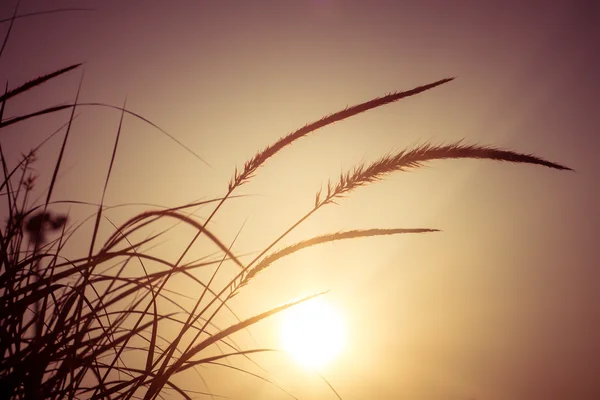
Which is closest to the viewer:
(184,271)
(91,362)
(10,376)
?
(10,376)

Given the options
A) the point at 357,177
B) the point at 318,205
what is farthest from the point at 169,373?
the point at 357,177

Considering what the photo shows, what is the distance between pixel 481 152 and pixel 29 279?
1.29 meters

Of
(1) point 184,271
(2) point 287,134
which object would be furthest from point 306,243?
(1) point 184,271

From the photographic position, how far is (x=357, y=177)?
125 cm

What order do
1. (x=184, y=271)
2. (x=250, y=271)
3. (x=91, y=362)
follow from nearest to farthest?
(x=250, y=271) → (x=91, y=362) → (x=184, y=271)

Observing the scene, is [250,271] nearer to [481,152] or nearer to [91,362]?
[91,362]

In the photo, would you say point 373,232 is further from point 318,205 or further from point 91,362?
point 91,362

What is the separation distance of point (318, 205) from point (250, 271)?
0.26 meters

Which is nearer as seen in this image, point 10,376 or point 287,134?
point 10,376

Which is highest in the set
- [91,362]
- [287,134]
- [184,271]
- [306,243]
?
[287,134]

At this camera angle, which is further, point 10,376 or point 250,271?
point 250,271

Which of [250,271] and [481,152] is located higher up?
[481,152]

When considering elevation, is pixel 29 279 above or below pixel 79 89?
below

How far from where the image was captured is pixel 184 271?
1.41m
